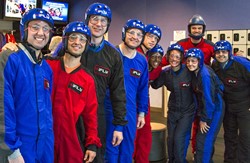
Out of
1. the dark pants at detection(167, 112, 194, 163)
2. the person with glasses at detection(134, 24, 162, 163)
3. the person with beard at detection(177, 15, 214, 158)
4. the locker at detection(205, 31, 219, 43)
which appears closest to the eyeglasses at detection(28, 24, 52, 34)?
the person with glasses at detection(134, 24, 162, 163)

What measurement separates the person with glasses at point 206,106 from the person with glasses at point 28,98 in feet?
7.09

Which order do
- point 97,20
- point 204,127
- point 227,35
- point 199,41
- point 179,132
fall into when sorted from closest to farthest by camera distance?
point 97,20
point 204,127
point 179,132
point 199,41
point 227,35

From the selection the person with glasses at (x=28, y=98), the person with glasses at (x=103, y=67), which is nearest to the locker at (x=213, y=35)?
the person with glasses at (x=103, y=67)

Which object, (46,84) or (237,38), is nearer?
(46,84)

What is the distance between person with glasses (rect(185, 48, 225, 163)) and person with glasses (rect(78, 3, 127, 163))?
1.43 meters

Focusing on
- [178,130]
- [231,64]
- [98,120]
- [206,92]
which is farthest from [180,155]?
[98,120]

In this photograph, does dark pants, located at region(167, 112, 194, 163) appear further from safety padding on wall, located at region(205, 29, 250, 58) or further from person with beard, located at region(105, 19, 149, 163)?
safety padding on wall, located at region(205, 29, 250, 58)

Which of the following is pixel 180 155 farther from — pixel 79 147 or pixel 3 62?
pixel 3 62

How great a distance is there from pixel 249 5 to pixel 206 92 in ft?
13.1

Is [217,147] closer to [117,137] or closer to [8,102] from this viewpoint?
[117,137]

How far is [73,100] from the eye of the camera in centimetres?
220

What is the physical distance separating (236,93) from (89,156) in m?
2.39

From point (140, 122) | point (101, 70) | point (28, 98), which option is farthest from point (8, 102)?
point (140, 122)

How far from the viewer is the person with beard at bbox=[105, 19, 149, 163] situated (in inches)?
110
